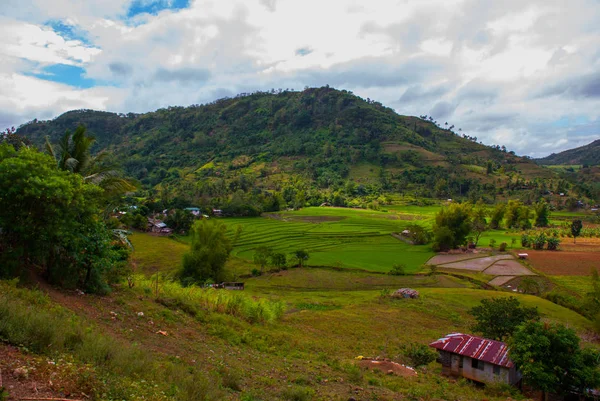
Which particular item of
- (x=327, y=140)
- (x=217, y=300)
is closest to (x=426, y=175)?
(x=327, y=140)

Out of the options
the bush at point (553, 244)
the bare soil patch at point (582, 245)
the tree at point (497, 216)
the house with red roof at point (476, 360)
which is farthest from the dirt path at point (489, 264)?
the tree at point (497, 216)

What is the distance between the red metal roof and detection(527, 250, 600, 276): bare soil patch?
38.3 metres

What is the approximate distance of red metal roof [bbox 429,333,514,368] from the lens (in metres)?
17.8

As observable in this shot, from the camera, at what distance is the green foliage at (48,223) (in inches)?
432

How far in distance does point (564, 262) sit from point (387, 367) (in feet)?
173

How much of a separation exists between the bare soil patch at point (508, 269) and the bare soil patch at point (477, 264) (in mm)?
1001

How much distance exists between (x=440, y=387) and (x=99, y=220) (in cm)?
1481

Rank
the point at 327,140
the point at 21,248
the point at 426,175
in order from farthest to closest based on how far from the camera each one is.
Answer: the point at 327,140
the point at 426,175
the point at 21,248

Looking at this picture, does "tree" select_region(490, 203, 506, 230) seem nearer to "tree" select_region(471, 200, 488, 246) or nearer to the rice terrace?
the rice terrace

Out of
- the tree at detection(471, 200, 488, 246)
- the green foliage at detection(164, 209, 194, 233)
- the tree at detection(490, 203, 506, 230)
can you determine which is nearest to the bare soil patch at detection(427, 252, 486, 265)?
the tree at detection(471, 200, 488, 246)

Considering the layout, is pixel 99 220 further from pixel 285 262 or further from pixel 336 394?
pixel 285 262

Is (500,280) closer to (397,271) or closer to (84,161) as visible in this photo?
(397,271)

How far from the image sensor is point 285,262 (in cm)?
5028

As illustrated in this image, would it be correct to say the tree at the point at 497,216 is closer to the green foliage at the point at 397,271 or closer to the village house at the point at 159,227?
the green foliage at the point at 397,271
